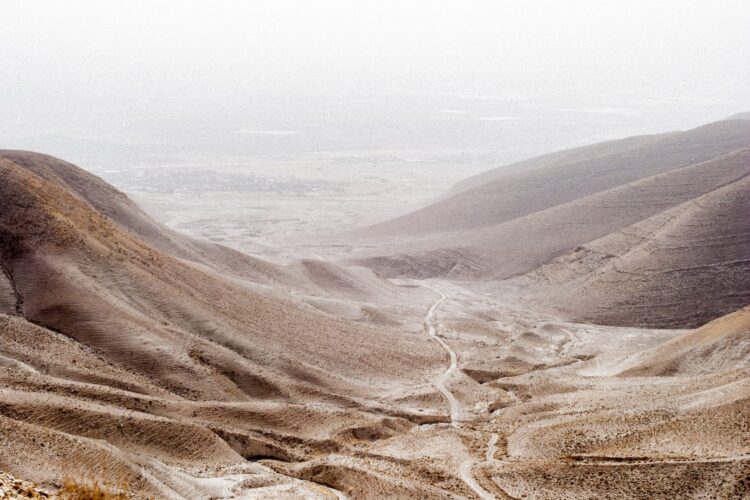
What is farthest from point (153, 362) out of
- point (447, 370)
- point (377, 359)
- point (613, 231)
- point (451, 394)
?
point (613, 231)

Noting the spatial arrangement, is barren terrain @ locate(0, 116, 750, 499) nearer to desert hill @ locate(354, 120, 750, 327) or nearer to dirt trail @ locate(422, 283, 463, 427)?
dirt trail @ locate(422, 283, 463, 427)

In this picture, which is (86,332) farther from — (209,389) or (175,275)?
(175,275)

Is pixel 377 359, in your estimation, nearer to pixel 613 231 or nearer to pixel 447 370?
pixel 447 370

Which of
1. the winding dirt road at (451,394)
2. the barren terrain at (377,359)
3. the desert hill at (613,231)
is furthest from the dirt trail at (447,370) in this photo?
the desert hill at (613,231)

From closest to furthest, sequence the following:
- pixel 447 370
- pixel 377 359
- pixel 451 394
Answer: pixel 451 394, pixel 377 359, pixel 447 370

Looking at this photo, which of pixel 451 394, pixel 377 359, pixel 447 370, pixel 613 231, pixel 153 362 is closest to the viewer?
pixel 153 362

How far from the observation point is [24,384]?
74.9 ft

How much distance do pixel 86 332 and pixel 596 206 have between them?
53.1 metres

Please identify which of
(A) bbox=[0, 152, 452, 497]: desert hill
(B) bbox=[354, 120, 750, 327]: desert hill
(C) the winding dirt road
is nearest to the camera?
(A) bbox=[0, 152, 452, 497]: desert hill

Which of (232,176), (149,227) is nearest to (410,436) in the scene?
(149,227)

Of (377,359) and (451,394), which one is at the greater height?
(377,359)

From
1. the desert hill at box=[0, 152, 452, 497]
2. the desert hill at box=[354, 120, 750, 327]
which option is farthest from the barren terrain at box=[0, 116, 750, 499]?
the desert hill at box=[354, 120, 750, 327]

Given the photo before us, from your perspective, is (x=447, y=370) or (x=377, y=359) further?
(x=447, y=370)

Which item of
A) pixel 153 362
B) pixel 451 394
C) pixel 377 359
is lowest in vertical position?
pixel 451 394
